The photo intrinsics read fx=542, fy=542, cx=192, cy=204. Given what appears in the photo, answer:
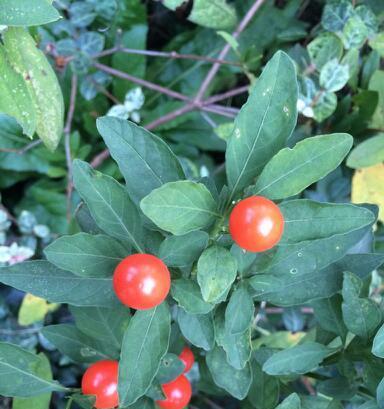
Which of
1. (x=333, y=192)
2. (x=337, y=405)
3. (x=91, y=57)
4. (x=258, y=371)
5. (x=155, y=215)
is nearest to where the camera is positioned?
(x=155, y=215)

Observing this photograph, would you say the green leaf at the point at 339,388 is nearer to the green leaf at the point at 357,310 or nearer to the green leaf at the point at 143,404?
the green leaf at the point at 357,310

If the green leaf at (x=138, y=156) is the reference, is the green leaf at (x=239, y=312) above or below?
below

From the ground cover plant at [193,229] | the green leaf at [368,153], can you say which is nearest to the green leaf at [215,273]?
the ground cover plant at [193,229]

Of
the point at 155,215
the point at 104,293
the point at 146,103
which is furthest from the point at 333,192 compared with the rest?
the point at 155,215

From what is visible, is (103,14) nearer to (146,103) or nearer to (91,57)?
(91,57)

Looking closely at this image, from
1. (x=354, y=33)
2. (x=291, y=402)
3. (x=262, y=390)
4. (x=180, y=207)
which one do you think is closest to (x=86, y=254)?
(x=180, y=207)

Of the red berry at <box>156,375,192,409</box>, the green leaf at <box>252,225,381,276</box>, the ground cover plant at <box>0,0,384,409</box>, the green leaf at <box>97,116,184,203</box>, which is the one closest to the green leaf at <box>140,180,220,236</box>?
the ground cover plant at <box>0,0,384,409</box>
